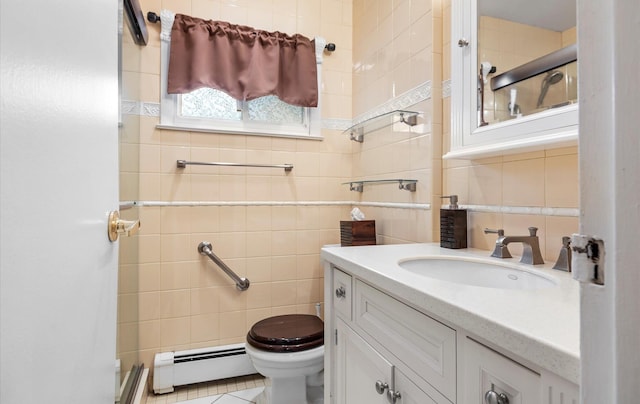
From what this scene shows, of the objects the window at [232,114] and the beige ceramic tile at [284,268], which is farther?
the beige ceramic tile at [284,268]

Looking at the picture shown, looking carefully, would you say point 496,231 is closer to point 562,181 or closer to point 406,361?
point 562,181

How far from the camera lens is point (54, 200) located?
1.41 ft

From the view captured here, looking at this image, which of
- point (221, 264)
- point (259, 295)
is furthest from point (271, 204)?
point (259, 295)

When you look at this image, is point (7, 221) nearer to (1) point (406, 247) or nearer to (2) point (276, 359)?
(1) point (406, 247)

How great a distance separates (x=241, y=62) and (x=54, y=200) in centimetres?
159

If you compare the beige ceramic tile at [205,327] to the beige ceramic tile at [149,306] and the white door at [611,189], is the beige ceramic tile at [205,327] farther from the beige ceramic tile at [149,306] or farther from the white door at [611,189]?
the white door at [611,189]

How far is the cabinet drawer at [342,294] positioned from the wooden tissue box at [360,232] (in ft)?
1.55

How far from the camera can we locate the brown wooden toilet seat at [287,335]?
140 cm

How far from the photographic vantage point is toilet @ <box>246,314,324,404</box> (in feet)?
4.54

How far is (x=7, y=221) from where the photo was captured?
13.2 inches

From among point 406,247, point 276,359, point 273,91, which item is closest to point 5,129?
point 406,247

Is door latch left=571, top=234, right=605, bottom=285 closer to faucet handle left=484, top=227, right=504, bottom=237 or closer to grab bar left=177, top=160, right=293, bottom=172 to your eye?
faucet handle left=484, top=227, right=504, bottom=237

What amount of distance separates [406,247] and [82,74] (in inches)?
42.7

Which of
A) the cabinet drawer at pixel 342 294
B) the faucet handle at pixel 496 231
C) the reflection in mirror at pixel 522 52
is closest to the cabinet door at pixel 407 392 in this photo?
the cabinet drawer at pixel 342 294
